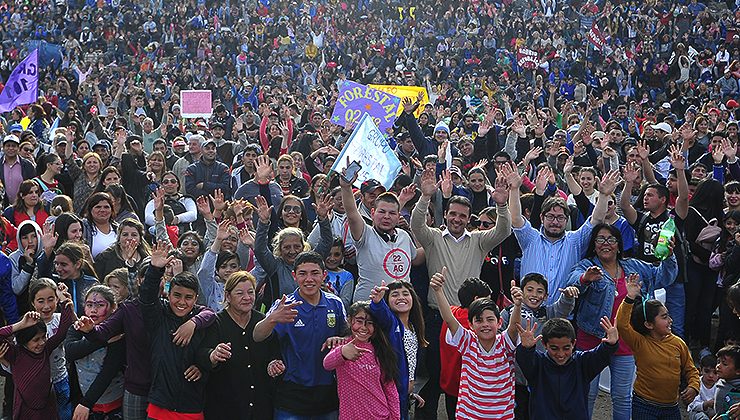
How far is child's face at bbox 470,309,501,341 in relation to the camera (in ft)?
17.7

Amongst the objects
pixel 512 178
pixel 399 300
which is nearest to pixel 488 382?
pixel 399 300

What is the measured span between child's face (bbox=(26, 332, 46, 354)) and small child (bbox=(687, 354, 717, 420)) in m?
4.31

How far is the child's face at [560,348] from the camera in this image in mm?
5319

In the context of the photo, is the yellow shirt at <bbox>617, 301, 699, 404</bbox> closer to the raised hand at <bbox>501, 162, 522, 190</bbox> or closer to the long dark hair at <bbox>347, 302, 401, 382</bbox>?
the raised hand at <bbox>501, 162, 522, 190</bbox>

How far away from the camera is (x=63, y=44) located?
27.3 m

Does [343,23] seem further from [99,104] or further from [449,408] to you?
[449,408]

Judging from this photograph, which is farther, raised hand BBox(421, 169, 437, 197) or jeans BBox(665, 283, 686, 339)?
jeans BBox(665, 283, 686, 339)

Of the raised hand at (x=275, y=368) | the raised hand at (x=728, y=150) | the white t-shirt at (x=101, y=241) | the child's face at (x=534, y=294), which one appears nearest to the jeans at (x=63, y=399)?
the white t-shirt at (x=101, y=241)

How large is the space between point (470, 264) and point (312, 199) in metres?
2.75

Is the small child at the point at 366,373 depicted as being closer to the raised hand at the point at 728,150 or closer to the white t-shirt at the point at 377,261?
the white t-shirt at the point at 377,261

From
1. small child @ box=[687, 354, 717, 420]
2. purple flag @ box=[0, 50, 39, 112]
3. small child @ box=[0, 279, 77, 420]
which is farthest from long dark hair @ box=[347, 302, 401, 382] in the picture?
purple flag @ box=[0, 50, 39, 112]

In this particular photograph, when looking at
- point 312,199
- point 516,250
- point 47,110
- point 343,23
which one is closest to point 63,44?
point 343,23

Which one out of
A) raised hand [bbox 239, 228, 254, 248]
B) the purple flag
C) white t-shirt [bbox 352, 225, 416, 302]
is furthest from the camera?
the purple flag

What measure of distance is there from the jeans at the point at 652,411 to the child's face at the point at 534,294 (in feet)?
3.26
